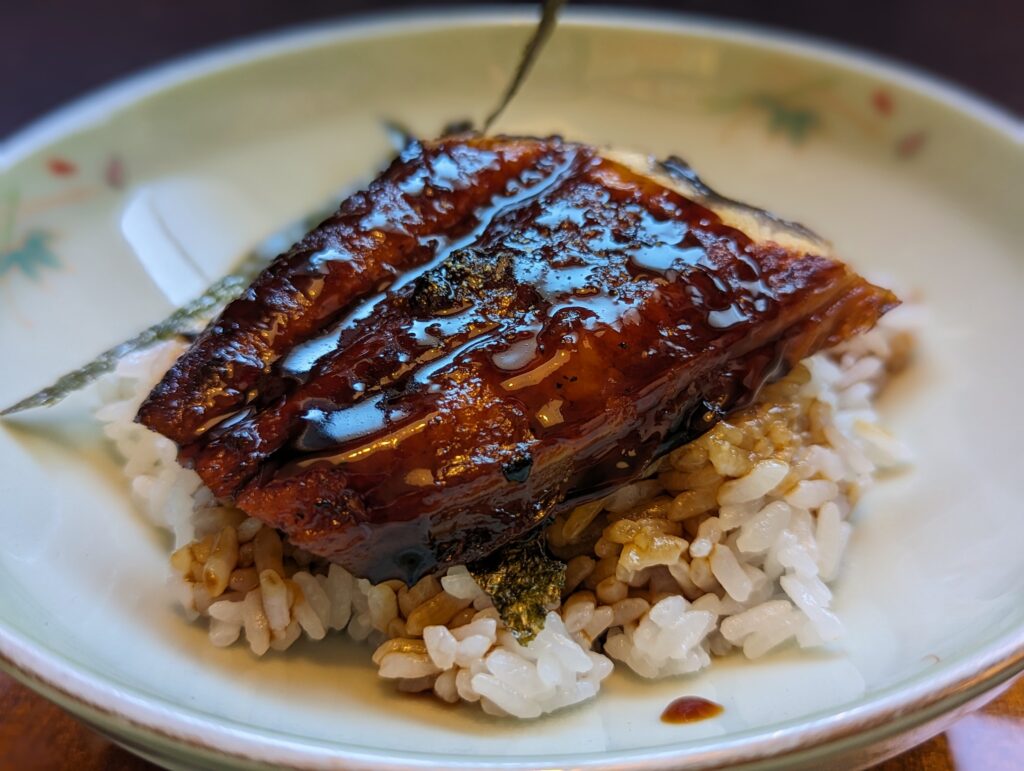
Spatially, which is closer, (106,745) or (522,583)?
(106,745)

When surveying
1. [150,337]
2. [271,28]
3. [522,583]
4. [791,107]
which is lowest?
[522,583]

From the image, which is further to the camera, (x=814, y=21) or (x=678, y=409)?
(x=814, y=21)

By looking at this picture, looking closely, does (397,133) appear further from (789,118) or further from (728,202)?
(728,202)

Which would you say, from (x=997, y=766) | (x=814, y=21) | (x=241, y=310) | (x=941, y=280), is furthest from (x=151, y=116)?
(x=814, y=21)

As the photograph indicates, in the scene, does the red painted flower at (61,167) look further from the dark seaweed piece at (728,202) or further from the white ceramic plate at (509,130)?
the dark seaweed piece at (728,202)

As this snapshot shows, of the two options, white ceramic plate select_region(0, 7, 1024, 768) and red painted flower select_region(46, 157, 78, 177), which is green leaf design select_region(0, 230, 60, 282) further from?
red painted flower select_region(46, 157, 78, 177)

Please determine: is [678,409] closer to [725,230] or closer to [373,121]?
[725,230]

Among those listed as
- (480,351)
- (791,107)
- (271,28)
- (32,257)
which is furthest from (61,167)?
(791,107)
